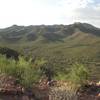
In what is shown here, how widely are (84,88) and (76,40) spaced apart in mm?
166809

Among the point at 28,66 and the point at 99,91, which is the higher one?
the point at 28,66

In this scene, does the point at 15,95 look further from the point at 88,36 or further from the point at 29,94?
the point at 88,36

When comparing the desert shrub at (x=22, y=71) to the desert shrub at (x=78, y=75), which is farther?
the desert shrub at (x=78, y=75)

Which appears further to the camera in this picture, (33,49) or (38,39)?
(38,39)

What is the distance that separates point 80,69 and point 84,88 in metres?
1.36

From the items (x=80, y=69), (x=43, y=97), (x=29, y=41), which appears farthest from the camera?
(x=29, y=41)

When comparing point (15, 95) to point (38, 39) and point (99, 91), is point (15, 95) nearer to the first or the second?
point (99, 91)

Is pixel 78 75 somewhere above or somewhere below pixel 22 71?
below

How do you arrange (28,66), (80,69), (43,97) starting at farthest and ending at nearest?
1. (80,69)
2. (28,66)
3. (43,97)

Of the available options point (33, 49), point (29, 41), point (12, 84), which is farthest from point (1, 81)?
point (29, 41)

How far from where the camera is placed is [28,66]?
17.5 m

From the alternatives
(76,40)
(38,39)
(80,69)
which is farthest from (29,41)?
(80,69)

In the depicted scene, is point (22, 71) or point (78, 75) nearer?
point (22, 71)

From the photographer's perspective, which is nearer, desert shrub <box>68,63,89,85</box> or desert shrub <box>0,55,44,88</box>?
desert shrub <box>0,55,44,88</box>
